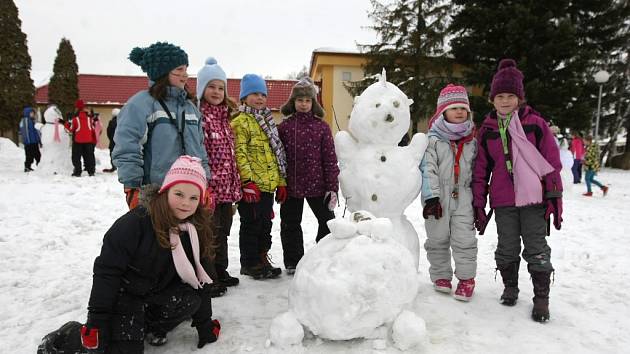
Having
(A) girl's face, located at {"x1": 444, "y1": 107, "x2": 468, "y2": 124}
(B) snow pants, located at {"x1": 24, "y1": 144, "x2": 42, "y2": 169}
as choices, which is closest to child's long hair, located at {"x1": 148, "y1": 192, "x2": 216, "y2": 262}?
(A) girl's face, located at {"x1": 444, "y1": 107, "x2": 468, "y2": 124}

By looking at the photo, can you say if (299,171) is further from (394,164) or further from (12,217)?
(12,217)

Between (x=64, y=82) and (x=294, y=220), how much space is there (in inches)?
1016

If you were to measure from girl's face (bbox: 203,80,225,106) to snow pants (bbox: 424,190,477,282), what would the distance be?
204 cm

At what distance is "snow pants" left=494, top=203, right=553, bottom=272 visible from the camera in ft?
10.3

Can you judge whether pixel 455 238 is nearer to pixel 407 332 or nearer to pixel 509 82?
pixel 407 332

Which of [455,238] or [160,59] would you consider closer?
[160,59]

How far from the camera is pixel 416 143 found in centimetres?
330

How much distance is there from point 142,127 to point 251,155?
1130 millimetres

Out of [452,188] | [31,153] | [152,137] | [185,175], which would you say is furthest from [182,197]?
[31,153]

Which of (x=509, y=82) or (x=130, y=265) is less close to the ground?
(x=509, y=82)

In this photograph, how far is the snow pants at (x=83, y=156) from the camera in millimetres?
9992

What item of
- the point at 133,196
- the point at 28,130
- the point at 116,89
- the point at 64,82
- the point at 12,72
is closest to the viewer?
the point at 133,196

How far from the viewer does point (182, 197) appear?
2.44 metres

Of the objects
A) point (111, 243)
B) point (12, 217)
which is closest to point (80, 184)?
point (12, 217)
